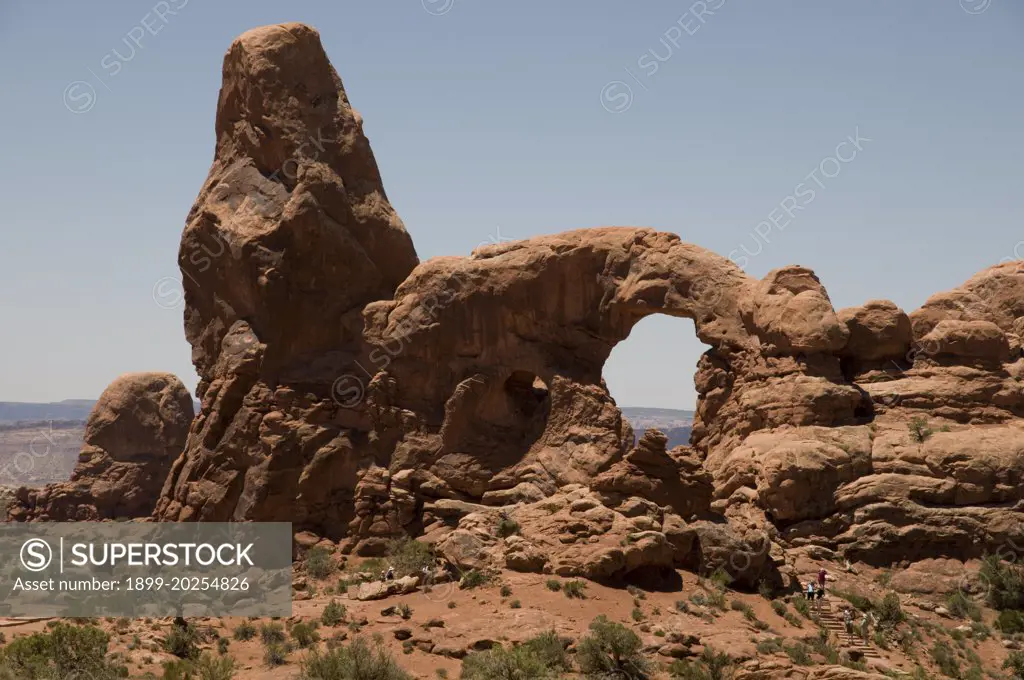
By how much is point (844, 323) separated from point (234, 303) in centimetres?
1837

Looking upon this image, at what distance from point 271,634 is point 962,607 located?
1556cm

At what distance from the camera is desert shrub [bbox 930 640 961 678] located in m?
25.5

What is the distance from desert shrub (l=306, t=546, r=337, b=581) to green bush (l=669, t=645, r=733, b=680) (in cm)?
1189

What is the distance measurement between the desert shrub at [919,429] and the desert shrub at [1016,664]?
22.7ft

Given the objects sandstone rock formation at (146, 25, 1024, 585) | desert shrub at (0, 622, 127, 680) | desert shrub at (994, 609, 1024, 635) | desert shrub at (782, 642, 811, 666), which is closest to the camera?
desert shrub at (0, 622, 127, 680)

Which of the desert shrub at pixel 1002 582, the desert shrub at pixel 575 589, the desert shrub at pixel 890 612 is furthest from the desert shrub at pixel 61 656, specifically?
the desert shrub at pixel 1002 582

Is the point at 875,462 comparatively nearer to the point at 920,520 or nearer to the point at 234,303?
the point at 920,520

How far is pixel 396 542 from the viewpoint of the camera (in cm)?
3325

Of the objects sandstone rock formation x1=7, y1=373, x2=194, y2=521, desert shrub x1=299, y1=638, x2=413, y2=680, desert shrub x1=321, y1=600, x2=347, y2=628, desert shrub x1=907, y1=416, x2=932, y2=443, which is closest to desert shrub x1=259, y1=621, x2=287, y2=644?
desert shrub x1=321, y1=600, x2=347, y2=628

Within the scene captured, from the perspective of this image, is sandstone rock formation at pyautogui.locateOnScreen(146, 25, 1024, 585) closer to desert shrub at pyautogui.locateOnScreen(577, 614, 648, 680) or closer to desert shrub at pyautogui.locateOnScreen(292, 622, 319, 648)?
desert shrub at pyautogui.locateOnScreen(577, 614, 648, 680)

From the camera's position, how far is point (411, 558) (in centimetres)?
3038

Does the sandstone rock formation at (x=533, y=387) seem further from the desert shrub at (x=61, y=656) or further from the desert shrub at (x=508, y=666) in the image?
the desert shrub at (x=61, y=656)

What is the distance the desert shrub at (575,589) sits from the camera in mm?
26422

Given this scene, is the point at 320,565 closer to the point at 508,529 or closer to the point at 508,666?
the point at 508,529
